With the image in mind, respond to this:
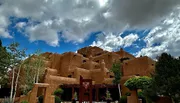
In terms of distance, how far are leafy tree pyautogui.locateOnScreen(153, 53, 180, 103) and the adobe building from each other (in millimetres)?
11586

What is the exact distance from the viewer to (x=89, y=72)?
95.3 feet

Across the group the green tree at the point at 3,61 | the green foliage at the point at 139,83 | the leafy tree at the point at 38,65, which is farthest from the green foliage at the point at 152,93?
the leafy tree at the point at 38,65

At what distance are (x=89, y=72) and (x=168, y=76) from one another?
20210 millimetres

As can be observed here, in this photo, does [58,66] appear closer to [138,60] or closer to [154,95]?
[138,60]

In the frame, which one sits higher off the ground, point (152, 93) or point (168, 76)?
point (168, 76)

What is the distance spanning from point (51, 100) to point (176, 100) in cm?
1236

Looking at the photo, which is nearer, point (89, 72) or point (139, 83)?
point (139, 83)

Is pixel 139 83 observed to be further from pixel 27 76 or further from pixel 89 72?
pixel 89 72

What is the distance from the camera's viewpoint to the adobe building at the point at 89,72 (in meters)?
23.2

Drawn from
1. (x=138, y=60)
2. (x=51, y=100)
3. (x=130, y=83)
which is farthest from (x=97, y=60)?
(x=130, y=83)

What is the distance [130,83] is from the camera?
13266 millimetres

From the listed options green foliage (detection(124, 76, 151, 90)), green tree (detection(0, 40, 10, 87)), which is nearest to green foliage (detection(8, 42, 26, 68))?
green tree (detection(0, 40, 10, 87))

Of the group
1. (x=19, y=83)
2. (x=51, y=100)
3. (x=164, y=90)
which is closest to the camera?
(x=164, y=90)

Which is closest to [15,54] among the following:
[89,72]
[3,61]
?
[3,61]
